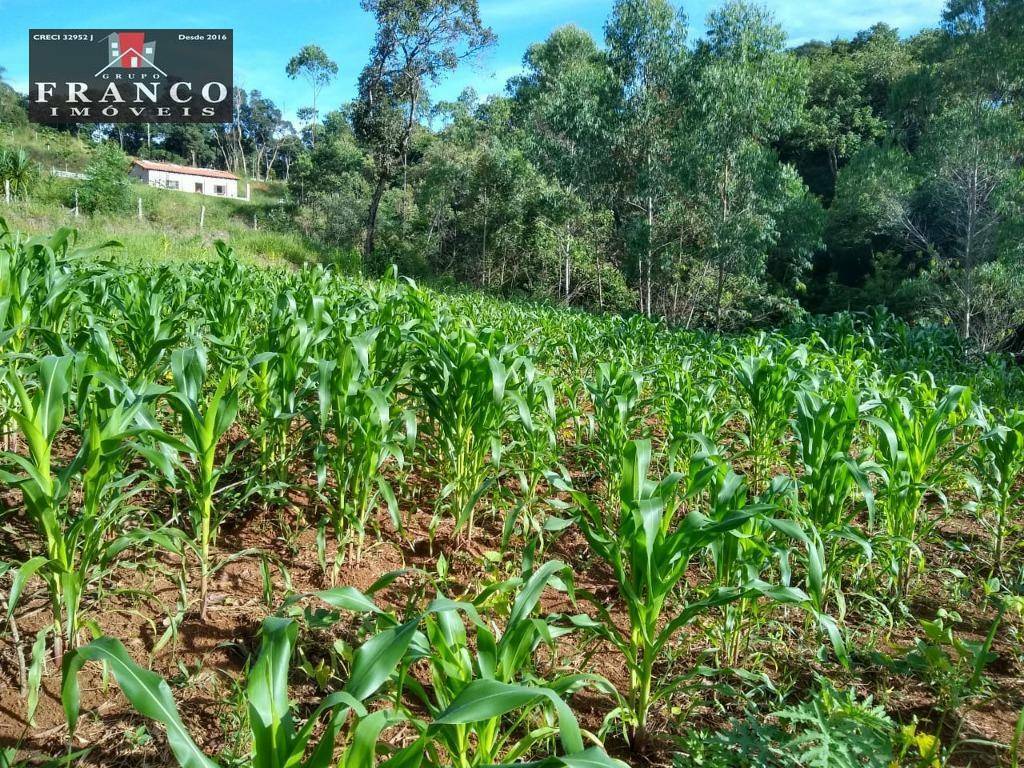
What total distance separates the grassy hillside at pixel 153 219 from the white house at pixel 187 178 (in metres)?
2.47

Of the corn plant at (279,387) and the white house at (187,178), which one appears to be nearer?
the corn plant at (279,387)

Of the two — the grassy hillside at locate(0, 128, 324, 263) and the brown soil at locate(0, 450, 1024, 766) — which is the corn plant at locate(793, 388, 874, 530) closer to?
the brown soil at locate(0, 450, 1024, 766)

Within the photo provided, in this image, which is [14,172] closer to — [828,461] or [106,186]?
[106,186]

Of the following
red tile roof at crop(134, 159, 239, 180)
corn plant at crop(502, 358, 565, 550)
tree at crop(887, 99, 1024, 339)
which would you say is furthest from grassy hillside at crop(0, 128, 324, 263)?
tree at crop(887, 99, 1024, 339)

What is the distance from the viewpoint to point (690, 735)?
1415 mm

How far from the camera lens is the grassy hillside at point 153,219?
13.2 meters

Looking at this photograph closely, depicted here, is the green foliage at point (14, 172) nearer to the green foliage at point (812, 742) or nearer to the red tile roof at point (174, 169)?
the green foliage at point (812, 742)

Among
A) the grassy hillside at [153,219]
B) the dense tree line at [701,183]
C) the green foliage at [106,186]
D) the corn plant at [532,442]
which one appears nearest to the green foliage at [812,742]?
the corn plant at [532,442]

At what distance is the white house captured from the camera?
146ft

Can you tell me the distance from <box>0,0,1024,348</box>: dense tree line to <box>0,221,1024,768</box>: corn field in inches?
586

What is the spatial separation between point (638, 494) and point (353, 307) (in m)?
2.64

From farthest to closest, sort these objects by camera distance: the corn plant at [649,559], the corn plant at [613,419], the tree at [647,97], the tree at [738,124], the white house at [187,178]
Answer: the white house at [187,178]
the tree at [647,97]
the tree at [738,124]
the corn plant at [613,419]
the corn plant at [649,559]

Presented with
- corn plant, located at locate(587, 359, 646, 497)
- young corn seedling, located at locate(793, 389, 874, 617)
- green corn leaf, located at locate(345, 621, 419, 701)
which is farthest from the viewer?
corn plant, located at locate(587, 359, 646, 497)

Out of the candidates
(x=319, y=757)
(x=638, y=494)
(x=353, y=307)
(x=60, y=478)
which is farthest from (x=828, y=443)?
Answer: (x=353, y=307)
